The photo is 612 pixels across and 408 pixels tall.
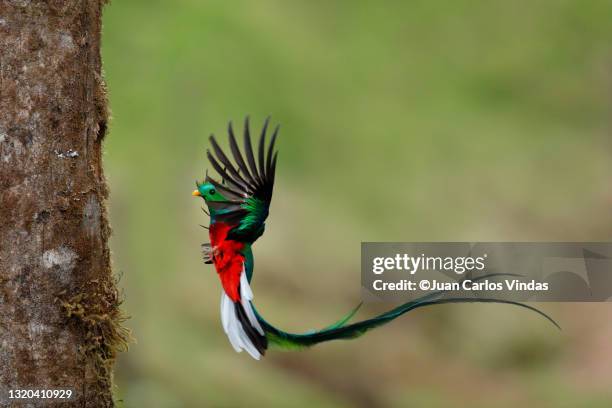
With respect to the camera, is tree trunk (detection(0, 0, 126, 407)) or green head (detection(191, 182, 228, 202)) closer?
tree trunk (detection(0, 0, 126, 407))

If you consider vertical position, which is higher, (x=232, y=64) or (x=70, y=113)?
(x=232, y=64)

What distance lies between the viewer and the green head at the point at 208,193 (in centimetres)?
196

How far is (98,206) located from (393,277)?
1.09 m

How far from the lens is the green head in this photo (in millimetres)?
1965

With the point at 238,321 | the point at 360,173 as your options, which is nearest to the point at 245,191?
the point at 238,321

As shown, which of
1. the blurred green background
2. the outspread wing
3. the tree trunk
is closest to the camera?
the tree trunk

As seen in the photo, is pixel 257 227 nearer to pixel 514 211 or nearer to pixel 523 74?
pixel 514 211

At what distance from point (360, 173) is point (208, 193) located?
4.34 meters

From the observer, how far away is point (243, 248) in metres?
2.05

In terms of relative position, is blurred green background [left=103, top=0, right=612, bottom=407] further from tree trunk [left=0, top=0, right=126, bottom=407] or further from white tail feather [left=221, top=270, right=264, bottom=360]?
tree trunk [left=0, top=0, right=126, bottom=407]

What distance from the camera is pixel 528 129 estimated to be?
6414 mm

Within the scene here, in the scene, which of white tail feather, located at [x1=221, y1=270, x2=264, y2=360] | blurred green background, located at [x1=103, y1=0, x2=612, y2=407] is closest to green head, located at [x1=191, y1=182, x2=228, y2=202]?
white tail feather, located at [x1=221, y1=270, x2=264, y2=360]

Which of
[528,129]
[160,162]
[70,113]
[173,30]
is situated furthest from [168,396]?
[70,113]

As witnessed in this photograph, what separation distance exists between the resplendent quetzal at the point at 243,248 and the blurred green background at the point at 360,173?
3.15 m
